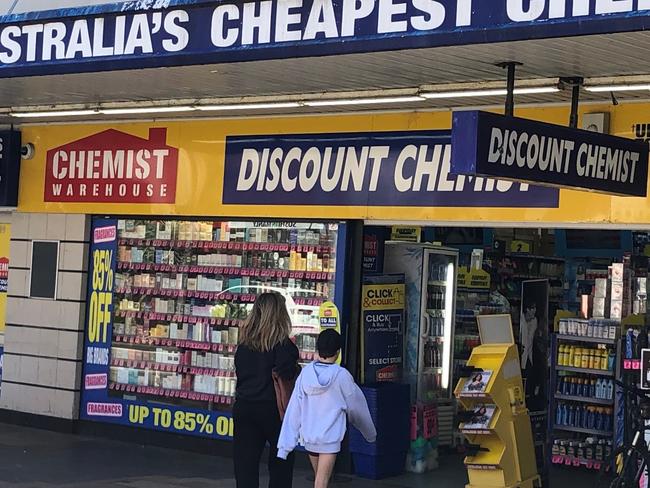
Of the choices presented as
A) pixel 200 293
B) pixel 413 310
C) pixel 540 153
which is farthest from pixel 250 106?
pixel 540 153

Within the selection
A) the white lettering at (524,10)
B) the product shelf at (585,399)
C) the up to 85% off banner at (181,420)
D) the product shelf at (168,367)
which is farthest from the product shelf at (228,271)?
the white lettering at (524,10)

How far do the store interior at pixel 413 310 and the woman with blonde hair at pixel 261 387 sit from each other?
10.6ft

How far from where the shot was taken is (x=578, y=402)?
11.6 meters

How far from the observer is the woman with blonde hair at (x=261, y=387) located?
827 centimetres

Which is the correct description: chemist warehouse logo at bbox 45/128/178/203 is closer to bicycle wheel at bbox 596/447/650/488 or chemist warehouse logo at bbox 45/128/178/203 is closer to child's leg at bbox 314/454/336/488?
child's leg at bbox 314/454/336/488

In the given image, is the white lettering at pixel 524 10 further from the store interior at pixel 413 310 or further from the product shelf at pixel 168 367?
the product shelf at pixel 168 367

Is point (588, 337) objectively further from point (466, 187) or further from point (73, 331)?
point (73, 331)

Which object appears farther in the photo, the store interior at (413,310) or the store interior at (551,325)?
the store interior at (413,310)

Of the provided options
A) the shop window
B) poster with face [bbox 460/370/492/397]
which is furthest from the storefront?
poster with face [bbox 460/370/492/397]

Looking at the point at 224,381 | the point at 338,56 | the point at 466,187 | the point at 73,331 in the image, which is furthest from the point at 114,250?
the point at 338,56

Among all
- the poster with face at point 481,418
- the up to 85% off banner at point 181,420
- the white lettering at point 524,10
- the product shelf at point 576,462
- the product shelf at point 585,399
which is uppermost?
the white lettering at point 524,10

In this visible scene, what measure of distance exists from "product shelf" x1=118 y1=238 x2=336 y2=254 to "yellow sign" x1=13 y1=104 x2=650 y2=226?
327 millimetres

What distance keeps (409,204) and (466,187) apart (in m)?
0.63

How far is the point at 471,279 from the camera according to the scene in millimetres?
13414
